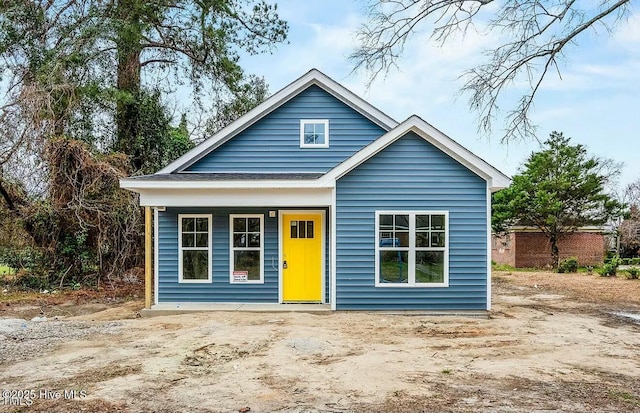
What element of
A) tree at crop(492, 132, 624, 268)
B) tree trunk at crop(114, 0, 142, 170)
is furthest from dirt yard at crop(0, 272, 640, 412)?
tree at crop(492, 132, 624, 268)

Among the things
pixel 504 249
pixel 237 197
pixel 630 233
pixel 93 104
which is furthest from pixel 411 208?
pixel 630 233

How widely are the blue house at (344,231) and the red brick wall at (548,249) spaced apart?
17.6 metres

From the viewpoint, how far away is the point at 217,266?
11141mm

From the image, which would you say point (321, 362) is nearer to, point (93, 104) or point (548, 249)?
point (93, 104)

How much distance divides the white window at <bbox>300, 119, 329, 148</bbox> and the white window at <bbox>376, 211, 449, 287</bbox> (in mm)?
2780

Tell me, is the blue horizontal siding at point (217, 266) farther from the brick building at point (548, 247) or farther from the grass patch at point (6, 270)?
the brick building at point (548, 247)

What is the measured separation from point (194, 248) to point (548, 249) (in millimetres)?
21415

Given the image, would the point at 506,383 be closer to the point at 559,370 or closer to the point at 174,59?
the point at 559,370

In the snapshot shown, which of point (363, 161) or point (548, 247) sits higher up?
point (363, 161)

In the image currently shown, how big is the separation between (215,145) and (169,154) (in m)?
6.09

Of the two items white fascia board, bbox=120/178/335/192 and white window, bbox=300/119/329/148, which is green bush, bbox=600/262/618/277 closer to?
white window, bbox=300/119/329/148

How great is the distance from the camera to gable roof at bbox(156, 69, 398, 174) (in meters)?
12.0

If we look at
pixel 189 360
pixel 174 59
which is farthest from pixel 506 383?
pixel 174 59

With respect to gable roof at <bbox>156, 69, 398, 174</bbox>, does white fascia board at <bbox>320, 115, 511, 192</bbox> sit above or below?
below
